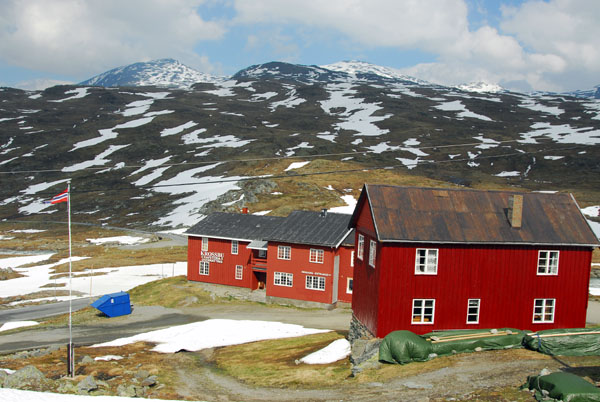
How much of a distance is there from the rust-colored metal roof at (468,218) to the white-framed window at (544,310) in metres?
3.78

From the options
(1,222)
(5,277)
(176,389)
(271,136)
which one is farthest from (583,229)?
(271,136)

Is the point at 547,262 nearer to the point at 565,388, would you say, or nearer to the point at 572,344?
the point at 572,344

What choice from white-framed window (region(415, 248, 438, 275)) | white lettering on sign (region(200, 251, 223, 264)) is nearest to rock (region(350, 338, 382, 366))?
white-framed window (region(415, 248, 438, 275))

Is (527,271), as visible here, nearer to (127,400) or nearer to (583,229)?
(583,229)

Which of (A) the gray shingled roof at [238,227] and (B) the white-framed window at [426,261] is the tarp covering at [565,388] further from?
(A) the gray shingled roof at [238,227]

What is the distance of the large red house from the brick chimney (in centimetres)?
6

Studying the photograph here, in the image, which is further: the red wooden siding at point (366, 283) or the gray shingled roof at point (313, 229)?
the gray shingled roof at point (313, 229)

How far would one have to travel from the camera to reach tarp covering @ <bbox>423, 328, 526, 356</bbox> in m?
27.8

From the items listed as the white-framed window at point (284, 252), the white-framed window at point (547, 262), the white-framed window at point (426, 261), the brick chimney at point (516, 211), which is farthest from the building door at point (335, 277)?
the white-framed window at point (547, 262)

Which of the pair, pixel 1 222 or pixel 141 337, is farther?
pixel 1 222

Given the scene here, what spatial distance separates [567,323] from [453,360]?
36.0 feet

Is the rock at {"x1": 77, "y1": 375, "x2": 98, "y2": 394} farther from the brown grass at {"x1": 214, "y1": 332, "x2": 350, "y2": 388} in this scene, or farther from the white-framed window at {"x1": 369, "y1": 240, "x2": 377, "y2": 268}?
the white-framed window at {"x1": 369, "y1": 240, "x2": 377, "y2": 268}

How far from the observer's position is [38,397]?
2216 centimetres

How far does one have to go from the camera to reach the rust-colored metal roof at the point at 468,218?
1232 inches
